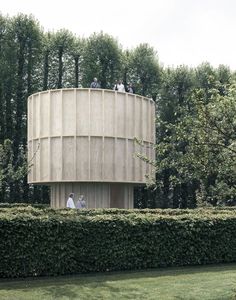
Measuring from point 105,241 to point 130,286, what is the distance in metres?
2.24

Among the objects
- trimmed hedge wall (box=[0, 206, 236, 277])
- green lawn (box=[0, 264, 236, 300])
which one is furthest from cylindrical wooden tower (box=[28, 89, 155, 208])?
green lawn (box=[0, 264, 236, 300])

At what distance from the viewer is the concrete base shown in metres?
28.4

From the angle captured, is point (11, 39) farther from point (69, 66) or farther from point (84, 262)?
point (84, 262)

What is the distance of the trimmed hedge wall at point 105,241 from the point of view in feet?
39.4

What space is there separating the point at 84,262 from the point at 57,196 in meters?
16.8

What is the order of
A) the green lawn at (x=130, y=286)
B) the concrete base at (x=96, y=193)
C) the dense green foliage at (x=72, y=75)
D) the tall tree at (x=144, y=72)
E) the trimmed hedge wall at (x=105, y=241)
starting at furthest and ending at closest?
the tall tree at (x=144, y=72) → the dense green foliage at (x=72, y=75) → the concrete base at (x=96, y=193) → the trimmed hedge wall at (x=105, y=241) → the green lawn at (x=130, y=286)

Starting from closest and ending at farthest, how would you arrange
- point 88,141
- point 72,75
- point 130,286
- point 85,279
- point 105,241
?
point 130,286 → point 85,279 → point 105,241 → point 88,141 → point 72,75

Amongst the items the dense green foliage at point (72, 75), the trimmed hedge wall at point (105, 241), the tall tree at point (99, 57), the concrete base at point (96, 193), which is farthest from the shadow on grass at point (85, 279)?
the tall tree at point (99, 57)

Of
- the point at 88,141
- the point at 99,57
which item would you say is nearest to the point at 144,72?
the point at 99,57

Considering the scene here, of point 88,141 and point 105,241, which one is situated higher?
point 88,141

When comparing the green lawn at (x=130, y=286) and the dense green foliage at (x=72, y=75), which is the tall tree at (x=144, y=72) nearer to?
the dense green foliage at (x=72, y=75)

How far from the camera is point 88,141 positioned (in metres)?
27.4

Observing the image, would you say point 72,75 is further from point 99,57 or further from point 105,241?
point 105,241

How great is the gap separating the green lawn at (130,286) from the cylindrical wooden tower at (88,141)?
14.7 meters
